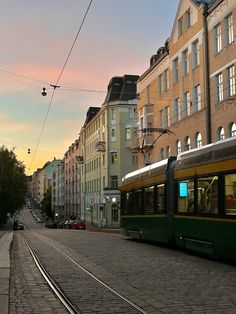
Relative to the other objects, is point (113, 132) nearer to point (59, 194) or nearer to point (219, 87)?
point (219, 87)

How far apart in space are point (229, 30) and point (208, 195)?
2270 centimetres

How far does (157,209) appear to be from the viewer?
1920 cm

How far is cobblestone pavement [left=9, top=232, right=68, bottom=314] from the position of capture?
8219 mm

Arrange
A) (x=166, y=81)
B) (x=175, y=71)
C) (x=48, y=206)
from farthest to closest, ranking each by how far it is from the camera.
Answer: (x=48, y=206), (x=166, y=81), (x=175, y=71)

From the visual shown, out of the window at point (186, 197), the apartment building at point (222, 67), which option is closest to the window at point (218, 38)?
the apartment building at point (222, 67)

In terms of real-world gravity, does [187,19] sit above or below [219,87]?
above

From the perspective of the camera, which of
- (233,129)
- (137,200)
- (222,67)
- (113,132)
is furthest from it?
(113,132)

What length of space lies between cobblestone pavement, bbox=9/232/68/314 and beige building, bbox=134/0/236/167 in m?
23.4

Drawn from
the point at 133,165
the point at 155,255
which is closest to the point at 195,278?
the point at 155,255

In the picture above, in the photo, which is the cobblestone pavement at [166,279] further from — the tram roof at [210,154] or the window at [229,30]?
the window at [229,30]

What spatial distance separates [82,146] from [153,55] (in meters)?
55.1

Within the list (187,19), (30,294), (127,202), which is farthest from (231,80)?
(30,294)

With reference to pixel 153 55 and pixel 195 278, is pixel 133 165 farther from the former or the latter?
pixel 195 278

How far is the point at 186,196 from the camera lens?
16250 mm
